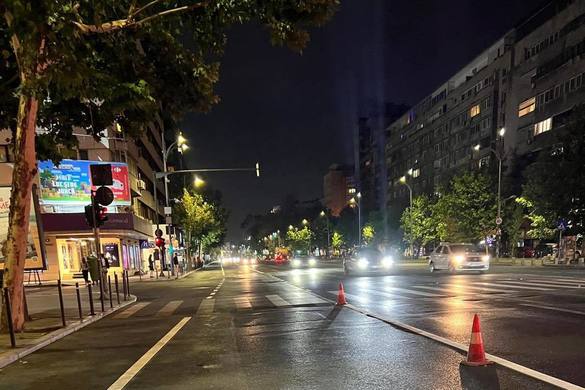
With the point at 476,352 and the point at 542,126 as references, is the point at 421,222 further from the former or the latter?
the point at 476,352

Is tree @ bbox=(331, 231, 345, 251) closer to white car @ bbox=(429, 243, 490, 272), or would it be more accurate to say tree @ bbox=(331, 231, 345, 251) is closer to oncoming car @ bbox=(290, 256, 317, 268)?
oncoming car @ bbox=(290, 256, 317, 268)

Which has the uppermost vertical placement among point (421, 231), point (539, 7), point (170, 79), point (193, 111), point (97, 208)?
point (539, 7)

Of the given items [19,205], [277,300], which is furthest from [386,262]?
[19,205]

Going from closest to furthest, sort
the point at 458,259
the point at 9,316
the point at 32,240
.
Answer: the point at 9,316
the point at 32,240
the point at 458,259

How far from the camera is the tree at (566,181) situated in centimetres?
3397

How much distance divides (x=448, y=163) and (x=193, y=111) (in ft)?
259

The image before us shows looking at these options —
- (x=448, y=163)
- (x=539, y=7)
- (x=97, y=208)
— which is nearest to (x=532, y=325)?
(x=97, y=208)

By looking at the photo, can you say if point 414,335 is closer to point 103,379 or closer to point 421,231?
point 103,379

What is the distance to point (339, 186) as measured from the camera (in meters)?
190

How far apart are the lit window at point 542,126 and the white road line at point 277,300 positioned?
5038 cm

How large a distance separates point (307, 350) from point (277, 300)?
810 centimetres

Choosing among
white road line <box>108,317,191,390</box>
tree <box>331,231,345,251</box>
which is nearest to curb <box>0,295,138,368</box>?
white road line <box>108,317,191,390</box>

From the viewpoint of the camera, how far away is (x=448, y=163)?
8512 centimetres

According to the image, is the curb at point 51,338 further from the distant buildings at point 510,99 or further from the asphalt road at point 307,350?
the distant buildings at point 510,99
